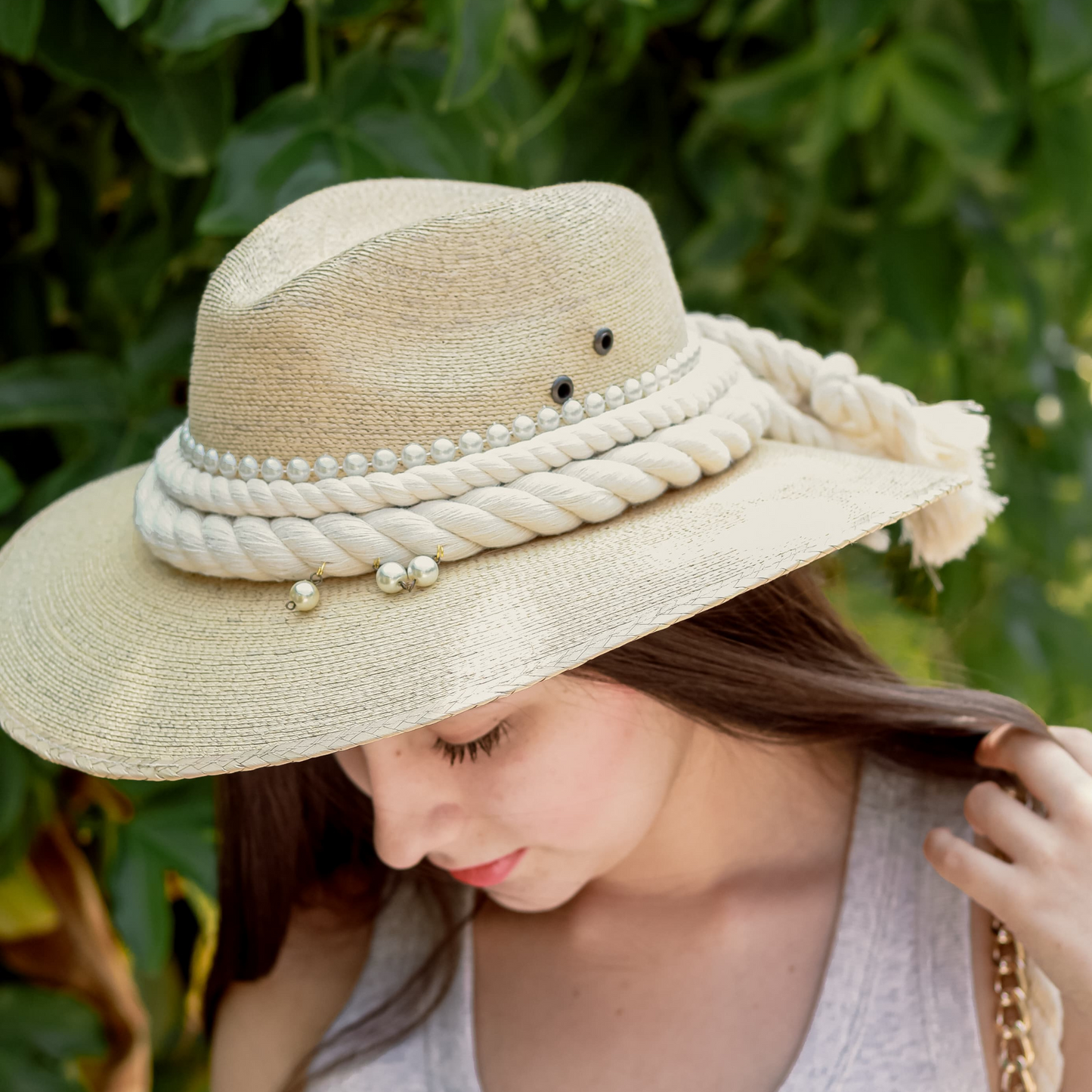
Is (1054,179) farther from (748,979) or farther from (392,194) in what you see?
(748,979)

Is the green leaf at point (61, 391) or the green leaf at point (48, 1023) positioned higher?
the green leaf at point (61, 391)

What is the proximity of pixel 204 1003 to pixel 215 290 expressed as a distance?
2.47ft

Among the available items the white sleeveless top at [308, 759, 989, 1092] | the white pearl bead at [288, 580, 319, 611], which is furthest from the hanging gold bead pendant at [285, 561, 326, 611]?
the white sleeveless top at [308, 759, 989, 1092]

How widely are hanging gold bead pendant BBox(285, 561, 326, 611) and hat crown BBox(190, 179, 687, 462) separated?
0.24ft

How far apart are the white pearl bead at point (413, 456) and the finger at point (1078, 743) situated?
21.5 inches

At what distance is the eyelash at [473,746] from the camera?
70 cm

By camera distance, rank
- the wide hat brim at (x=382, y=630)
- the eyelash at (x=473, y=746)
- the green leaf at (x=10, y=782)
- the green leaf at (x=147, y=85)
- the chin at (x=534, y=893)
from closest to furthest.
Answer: the wide hat brim at (x=382, y=630) → the eyelash at (x=473, y=746) → the chin at (x=534, y=893) → the green leaf at (x=147, y=85) → the green leaf at (x=10, y=782)

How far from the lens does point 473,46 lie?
33.0 inches

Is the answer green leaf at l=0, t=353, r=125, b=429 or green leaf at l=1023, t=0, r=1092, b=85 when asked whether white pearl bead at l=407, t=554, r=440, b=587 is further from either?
green leaf at l=1023, t=0, r=1092, b=85

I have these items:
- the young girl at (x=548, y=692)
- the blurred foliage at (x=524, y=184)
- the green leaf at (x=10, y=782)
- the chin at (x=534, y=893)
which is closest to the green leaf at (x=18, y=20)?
the blurred foliage at (x=524, y=184)

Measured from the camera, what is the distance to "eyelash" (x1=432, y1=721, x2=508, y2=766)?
0.70m

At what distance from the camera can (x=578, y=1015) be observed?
36.0 inches

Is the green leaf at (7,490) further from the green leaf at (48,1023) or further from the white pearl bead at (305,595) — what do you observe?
the green leaf at (48,1023)

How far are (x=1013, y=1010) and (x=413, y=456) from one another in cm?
63
